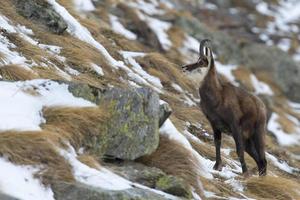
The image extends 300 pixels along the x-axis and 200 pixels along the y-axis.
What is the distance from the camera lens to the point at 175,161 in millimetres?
8070

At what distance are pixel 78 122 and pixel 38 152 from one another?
2.79 feet

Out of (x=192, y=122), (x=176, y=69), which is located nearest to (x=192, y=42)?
(x=176, y=69)

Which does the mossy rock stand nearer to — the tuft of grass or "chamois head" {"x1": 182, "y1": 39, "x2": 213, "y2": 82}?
the tuft of grass

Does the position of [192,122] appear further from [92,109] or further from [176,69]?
[92,109]

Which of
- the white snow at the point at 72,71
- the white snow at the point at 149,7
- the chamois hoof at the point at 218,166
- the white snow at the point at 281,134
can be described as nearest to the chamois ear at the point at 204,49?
the chamois hoof at the point at 218,166

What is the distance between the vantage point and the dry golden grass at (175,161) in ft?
26.0

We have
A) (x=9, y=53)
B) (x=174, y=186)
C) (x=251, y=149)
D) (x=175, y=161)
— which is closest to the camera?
(x=174, y=186)

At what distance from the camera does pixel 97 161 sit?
725 centimetres

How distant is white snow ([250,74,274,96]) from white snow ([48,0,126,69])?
39.9 ft

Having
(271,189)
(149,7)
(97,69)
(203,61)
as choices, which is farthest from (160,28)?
(271,189)

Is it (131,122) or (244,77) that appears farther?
(244,77)

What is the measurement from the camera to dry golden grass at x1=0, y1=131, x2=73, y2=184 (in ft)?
21.3

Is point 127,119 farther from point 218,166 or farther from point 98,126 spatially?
point 218,166

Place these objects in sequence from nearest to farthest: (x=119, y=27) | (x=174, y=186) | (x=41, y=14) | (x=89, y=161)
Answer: (x=89, y=161)
(x=174, y=186)
(x=41, y=14)
(x=119, y=27)
